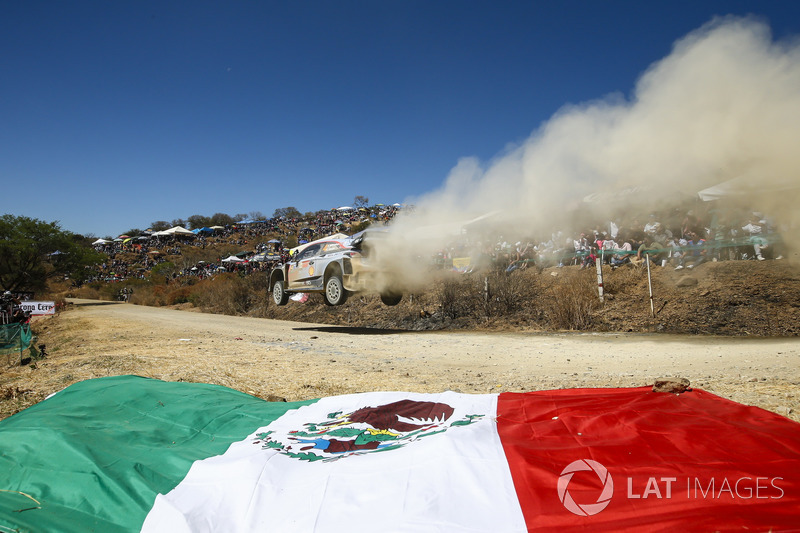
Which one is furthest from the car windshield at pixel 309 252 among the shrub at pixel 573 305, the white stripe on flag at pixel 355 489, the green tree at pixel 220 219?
the green tree at pixel 220 219

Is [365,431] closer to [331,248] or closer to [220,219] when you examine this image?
[331,248]

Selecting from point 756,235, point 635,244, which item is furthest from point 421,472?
point 635,244

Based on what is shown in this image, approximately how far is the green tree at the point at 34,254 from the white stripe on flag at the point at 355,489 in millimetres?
42526

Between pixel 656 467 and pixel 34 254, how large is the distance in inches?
1810

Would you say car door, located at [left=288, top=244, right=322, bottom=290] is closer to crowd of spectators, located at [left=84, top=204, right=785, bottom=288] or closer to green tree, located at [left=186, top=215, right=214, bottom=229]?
crowd of spectators, located at [left=84, top=204, right=785, bottom=288]

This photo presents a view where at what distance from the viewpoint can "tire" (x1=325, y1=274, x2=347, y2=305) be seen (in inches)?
562

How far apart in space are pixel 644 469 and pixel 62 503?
158 inches

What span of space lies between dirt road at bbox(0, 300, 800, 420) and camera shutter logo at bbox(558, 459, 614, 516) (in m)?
3.38

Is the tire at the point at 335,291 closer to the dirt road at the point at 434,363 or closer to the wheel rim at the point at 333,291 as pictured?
the wheel rim at the point at 333,291

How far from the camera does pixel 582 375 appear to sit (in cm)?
843

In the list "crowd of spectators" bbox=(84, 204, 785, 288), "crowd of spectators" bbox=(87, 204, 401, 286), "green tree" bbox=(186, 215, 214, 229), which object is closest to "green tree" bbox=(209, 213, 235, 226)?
"green tree" bbox=(186, 215, 214, 229)

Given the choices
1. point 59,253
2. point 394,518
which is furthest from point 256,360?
point 59,253

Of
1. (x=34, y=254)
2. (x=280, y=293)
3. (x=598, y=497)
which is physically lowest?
(x=598, y=497)

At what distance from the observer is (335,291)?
47.7 ft
